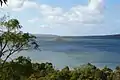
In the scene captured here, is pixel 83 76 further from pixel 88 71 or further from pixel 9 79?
pixel 9 79

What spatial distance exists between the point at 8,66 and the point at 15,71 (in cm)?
138

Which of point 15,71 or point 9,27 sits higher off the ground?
point 9,27

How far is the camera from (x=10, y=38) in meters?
18.2

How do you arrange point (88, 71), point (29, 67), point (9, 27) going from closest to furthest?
point (9, 27) → point (88, 71) → point (29, 67)

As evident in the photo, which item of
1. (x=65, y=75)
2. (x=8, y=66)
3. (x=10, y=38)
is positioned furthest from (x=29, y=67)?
(x=10, y=38)

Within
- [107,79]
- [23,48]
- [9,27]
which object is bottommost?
[107,79]

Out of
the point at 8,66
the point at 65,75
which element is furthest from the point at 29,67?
the point at 8,66

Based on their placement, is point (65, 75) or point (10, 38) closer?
point (10, 38)

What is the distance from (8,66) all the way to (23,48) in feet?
4.61

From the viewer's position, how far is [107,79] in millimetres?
21219

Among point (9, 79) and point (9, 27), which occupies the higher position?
point (9, 27)

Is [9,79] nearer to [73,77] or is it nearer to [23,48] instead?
[23,48]

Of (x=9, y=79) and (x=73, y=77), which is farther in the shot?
(x=73, y=77)

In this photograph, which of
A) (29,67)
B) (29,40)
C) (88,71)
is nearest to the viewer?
(29,40)
